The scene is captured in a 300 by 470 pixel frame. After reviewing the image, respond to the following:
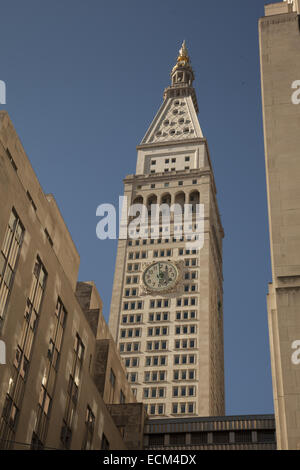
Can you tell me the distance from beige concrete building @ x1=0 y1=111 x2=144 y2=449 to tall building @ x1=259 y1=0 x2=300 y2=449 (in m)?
15.0

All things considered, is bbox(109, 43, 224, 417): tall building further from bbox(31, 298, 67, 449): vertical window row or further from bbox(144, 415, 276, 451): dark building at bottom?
bbox(31, 298, 67, 449): vertical window row

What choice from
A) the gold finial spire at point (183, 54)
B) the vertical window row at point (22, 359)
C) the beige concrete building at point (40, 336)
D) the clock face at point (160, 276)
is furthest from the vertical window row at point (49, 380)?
the gold finial spire at point (183, 54)

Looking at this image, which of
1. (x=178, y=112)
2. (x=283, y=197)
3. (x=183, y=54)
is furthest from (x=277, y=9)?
(x=183, y=54)

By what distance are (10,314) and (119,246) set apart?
295 feet

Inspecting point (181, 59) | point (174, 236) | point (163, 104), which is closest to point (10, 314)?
point (174, 236)

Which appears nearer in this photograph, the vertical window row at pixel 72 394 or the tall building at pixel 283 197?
the tall building at pixel 283 197

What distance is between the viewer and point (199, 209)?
5172 inches

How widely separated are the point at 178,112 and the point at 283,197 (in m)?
124

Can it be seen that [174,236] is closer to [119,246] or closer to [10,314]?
[119,246]

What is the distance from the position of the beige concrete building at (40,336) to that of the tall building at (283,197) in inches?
590

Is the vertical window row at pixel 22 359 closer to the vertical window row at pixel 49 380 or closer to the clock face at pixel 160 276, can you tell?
the vertical window row at pixel 49 380

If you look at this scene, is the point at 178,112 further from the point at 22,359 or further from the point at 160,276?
the point at 22,359

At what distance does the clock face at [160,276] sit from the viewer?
120 metres

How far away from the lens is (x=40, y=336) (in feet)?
141
